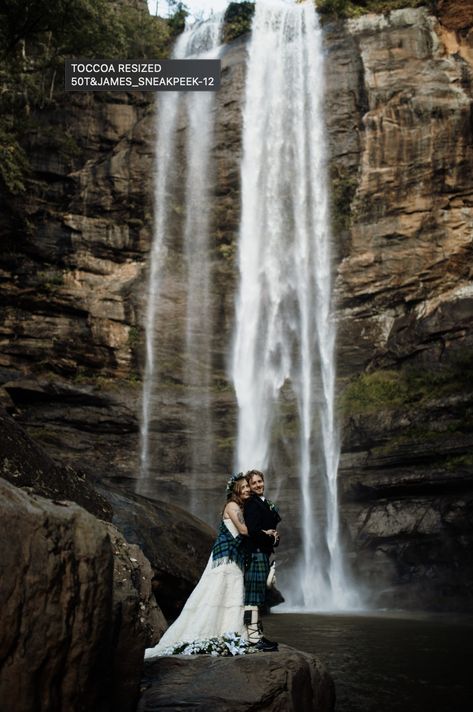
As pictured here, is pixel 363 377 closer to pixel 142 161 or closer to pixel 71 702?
pixel 142 161

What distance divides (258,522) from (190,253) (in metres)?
21.4

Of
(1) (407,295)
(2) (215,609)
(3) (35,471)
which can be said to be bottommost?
(2) (215,609)

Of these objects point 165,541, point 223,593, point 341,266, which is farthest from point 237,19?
point 223,593

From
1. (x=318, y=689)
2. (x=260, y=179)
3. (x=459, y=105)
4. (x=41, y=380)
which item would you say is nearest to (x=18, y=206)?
(x=41, y=380)

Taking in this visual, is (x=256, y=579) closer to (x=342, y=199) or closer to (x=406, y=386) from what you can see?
(x=406, y=386)

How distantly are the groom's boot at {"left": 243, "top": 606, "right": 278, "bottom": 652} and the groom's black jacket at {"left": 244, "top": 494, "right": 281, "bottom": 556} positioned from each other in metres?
0.50

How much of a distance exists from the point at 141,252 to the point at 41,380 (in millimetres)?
6393

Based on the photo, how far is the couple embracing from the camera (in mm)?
5734

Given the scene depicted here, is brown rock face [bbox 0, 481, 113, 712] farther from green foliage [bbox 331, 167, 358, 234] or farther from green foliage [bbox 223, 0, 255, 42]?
green foliage [bbox 223, 0, 255, 42]

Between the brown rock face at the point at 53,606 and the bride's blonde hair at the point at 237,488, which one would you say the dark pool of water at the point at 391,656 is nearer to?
the bride's blonde hair at the point at 237,488

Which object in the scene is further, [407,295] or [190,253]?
[190,253]

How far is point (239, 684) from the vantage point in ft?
15.3

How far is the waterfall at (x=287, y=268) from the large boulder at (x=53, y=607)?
1673 centimetres

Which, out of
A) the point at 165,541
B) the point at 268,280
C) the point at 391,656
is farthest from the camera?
the point at 268,280
